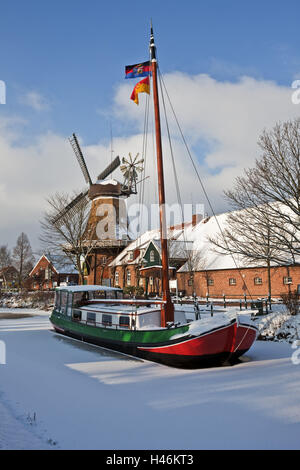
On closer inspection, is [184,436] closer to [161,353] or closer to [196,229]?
[161,353]

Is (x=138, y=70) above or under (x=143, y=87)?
above

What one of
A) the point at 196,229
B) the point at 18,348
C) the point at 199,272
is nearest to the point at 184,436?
the point at 18,348

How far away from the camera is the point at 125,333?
12.6 m

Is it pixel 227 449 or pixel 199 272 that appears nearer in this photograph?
pixel 227 449

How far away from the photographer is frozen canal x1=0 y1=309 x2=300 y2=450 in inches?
226

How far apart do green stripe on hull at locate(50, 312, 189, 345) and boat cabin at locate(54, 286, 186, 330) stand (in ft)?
0.92

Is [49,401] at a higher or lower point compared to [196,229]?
lower

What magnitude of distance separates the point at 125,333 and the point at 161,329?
1867 mm

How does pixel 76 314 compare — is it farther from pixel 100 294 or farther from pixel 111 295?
pixel 111 295

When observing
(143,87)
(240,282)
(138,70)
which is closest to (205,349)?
(143,87)

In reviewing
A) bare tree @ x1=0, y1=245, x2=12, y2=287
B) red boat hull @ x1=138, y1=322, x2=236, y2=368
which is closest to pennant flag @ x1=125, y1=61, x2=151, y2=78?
red boat hull @ x1=138, y1=322, x2=236, y2=368

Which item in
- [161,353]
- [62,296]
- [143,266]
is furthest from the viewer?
[143,266]
